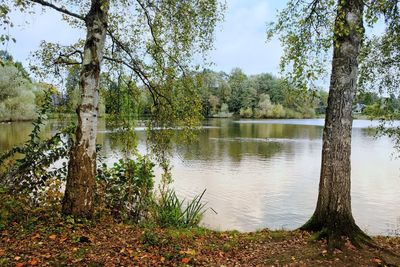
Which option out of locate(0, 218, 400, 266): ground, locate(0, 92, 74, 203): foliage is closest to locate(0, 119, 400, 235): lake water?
locate(0, 92, 74, 203): foliage

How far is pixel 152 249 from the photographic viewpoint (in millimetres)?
5336

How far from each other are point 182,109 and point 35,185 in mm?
4042

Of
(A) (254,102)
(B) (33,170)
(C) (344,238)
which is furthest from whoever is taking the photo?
(A) (254,102)

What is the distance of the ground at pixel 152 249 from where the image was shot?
4.79 meters

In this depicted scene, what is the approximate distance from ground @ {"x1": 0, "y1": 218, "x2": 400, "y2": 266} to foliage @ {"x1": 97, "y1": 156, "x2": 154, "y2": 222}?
177 cm

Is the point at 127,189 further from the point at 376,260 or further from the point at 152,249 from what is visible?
the point at 376,260

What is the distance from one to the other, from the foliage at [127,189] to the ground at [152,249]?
5.80ft

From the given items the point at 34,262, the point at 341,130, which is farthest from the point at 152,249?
the point at 341,130

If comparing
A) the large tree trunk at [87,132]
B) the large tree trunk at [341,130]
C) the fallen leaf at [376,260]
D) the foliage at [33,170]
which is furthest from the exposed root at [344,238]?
the foliage at [33,170]

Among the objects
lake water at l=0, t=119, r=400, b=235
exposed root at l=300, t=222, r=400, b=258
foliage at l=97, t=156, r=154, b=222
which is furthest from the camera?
lake water at l=0, t=119, r=400, b=235

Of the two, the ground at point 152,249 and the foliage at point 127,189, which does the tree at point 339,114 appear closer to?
the ground at point 152,249

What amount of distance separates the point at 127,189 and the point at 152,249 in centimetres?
335

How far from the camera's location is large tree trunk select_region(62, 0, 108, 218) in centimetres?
643

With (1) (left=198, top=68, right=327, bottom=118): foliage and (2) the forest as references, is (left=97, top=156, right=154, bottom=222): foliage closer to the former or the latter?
(2) the forest
